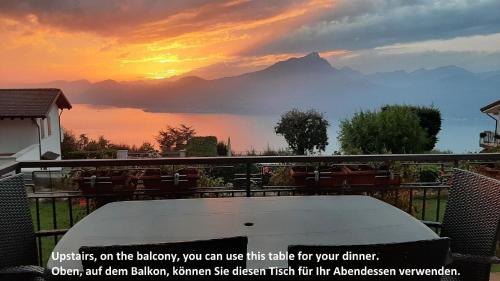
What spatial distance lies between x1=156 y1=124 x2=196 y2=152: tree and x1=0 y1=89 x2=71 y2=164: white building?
8.04ft

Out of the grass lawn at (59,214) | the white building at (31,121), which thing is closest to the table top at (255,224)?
the grass lawn at (59,214)

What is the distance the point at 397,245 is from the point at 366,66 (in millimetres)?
10714

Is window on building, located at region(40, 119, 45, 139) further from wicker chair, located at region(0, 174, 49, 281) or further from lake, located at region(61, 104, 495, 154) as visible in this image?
wicker chair, located at region(0, 174, 49, 281)

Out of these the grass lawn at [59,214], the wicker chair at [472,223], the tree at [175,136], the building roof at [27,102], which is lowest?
the grass lawn at [59,214]

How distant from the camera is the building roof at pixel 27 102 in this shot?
8.53 metres

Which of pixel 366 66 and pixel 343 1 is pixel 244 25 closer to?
pixel 343 1

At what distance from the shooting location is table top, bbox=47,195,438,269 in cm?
139

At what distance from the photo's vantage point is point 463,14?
8.45 m

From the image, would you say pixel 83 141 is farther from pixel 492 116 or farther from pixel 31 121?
pixel 492 116

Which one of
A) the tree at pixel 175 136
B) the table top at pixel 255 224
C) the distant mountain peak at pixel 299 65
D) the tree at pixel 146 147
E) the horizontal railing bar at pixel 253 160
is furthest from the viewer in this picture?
the tree at pixel 175 136

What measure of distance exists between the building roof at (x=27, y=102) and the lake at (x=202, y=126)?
54 centimetres

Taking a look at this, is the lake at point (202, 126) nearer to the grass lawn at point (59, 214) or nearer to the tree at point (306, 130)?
the tree at point (306, 130)

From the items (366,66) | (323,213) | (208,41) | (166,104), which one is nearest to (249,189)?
(323,213)

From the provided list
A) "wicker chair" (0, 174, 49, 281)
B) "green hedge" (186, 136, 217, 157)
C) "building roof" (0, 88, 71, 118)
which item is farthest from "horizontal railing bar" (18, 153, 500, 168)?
"building roof" (0, 88, 71, 118)
